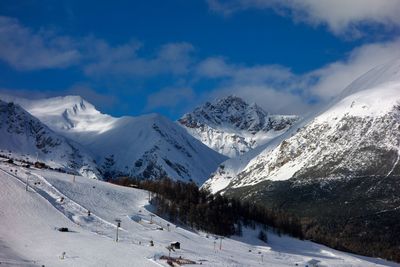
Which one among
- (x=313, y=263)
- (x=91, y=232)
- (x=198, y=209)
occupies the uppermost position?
(x=198, y=209)

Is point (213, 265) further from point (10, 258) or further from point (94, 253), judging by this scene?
point (10, 258)

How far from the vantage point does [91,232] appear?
10731cm

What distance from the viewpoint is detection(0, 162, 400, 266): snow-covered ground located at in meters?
82.2

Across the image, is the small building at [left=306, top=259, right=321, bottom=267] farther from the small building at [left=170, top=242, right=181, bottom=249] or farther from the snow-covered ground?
the small building at [left=170, top=242, right=181, bottom=249]

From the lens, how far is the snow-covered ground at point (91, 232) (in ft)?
270

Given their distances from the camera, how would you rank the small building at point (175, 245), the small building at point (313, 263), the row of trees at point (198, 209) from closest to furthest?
the small building at point (175, 245) → the small building at point (313, 263) → the row of trees at point (198, 209)

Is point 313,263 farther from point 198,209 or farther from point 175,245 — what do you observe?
point 175,245

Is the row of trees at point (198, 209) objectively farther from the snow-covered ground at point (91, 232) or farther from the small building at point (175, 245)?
the small building at point (175, 245)

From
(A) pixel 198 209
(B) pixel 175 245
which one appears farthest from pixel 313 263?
A: (B) pixel 175 245

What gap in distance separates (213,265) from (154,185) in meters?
105

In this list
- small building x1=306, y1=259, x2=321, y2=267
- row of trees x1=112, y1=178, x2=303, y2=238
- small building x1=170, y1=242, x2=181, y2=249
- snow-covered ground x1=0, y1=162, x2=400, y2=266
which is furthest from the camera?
row of trees x1=112, y1=178, x2=303, y2=238

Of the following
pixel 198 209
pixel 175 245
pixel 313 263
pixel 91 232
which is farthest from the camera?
pixel 198 209

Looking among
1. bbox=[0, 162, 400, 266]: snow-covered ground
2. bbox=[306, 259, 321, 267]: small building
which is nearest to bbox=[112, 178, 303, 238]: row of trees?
bbox=[0, 162, 400, 266]: snow-covered ground

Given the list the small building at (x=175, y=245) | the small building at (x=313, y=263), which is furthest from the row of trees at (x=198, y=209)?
the small building at (x=175, y=245)
